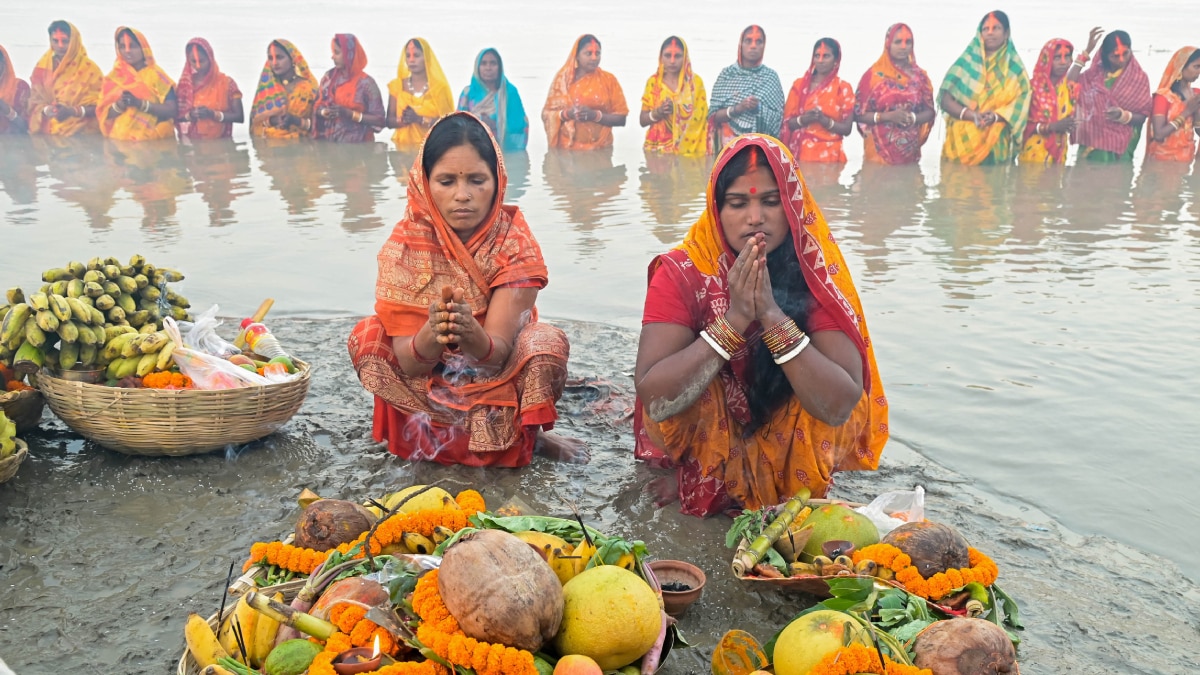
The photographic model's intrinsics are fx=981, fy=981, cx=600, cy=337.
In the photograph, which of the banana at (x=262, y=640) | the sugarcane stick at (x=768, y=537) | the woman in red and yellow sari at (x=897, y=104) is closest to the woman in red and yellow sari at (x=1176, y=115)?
the woman in red and yellow sari at (x=897, y=104)

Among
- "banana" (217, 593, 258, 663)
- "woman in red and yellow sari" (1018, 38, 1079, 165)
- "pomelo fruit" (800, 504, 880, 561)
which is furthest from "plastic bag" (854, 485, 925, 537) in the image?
"woman in red and yellow sari" (1018, 38, 1079, 165)

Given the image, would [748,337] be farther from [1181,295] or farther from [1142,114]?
[1142,114]

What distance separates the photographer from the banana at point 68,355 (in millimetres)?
4211

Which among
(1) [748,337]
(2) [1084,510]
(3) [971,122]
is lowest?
(2) [1084,510]

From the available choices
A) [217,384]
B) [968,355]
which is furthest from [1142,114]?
[217,384]

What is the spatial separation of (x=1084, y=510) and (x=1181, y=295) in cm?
396

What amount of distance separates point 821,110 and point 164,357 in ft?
39.2

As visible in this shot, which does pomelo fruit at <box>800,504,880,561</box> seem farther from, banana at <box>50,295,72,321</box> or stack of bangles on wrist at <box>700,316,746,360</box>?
banana at <box>50,295,72,321</box>

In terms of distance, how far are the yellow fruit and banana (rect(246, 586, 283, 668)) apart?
0.75 metres

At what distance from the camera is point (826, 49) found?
14367 millimetres

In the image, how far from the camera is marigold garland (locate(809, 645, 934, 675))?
2.31 metres

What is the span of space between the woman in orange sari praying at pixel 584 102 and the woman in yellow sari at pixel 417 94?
1.73 meters

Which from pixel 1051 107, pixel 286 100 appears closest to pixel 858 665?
pixel 1051 107

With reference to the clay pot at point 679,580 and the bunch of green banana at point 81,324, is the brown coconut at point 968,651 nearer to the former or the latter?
the clay pot at point 679,580
